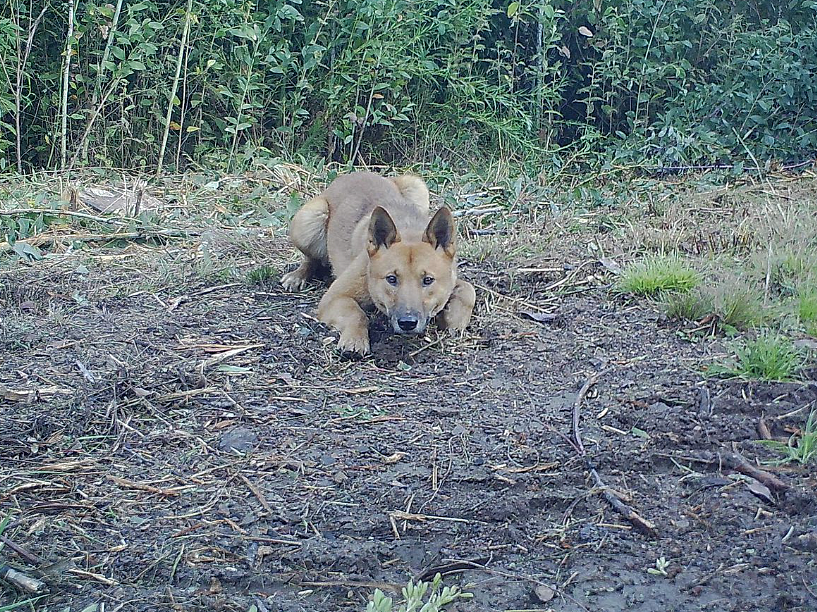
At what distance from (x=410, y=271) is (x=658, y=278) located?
4.59 ft

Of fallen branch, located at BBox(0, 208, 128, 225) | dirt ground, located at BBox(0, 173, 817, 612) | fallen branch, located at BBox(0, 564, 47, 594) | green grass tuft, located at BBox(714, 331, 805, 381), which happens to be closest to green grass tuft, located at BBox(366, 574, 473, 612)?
dirt ground, located at BBox(0, 173, 817, 612)

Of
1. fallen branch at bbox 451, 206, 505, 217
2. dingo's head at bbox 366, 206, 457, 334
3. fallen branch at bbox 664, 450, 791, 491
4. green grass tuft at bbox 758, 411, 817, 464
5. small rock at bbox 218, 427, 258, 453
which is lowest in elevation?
fallen branch at bbox 451, 206, 505, 217

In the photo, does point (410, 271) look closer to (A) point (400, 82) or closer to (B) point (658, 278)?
(B) point (658, 278)

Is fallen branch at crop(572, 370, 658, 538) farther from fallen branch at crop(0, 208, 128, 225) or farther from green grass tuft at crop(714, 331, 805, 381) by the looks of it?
fallen branch at crop(0, 208, 128, 225)

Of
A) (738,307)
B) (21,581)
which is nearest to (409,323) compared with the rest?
(738,307)

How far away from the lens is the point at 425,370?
14.0ft

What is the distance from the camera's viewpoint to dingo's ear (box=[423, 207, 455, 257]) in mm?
4750

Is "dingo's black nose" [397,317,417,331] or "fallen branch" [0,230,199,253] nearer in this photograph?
"dingo's black nose" [397,317,417,331]

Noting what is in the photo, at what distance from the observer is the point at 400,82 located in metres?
8.91

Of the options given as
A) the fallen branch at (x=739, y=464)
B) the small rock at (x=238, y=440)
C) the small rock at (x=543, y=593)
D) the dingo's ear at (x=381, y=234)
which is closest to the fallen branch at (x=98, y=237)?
the dingo's ear at (x=381, y=234)

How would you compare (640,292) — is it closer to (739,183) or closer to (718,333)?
(718,333)

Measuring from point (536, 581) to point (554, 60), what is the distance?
8323mm

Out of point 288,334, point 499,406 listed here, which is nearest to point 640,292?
point 499,406

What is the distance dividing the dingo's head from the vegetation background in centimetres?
406
